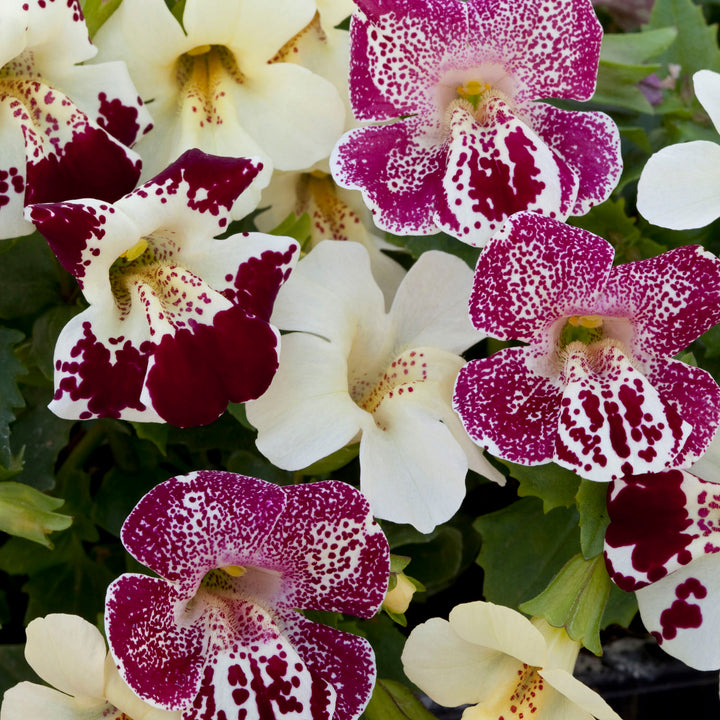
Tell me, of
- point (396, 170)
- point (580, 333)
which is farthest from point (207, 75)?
point (580, 333)

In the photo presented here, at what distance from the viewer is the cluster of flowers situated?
46 cm

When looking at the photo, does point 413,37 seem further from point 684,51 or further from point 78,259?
point 684,51

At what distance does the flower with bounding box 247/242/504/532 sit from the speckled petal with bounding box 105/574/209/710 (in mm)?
77

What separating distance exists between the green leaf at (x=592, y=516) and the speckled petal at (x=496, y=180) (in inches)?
4.7

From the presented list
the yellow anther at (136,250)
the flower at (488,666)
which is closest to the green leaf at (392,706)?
the flower at (488,666)

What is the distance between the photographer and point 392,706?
0.52m

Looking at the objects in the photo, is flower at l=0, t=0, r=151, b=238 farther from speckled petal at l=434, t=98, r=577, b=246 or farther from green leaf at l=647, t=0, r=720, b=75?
green leaf at l=647, t=0, r=720, b=75

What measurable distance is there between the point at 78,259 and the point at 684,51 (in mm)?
450

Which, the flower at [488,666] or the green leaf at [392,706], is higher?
the flower at [488,666]

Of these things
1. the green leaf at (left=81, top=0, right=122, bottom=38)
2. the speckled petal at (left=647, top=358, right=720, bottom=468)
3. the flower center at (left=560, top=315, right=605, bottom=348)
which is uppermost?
the green leaf at (left=81, top=0, right=122, bottom=38)

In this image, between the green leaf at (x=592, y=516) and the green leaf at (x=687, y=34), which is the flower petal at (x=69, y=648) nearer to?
the green leaf at (x=592, y=516)

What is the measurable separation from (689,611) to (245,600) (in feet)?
0.64

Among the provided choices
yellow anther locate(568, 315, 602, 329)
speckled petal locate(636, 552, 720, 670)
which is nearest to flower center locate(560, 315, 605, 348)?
yellow anther locate(568, 315, 602, 329)

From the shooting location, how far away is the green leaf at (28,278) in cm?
58
